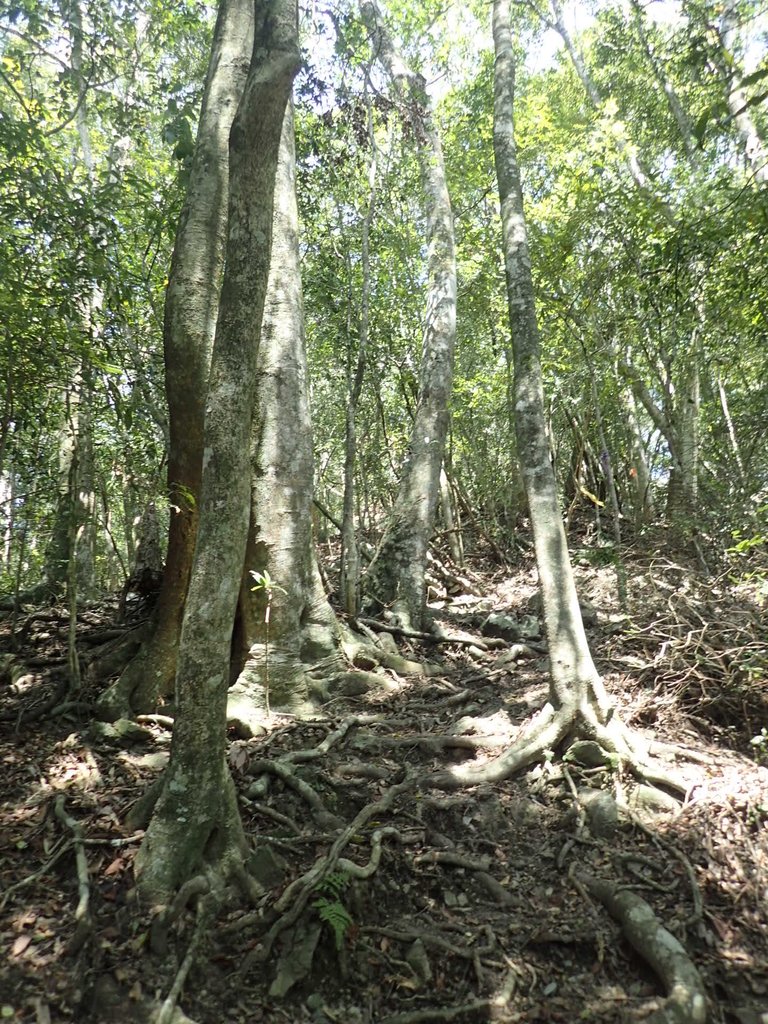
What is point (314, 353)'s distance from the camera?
15367 mm

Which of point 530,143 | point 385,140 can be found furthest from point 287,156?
point 530,143

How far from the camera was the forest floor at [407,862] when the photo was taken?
3150 millimetres

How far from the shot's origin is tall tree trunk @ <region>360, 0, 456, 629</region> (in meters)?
8.88

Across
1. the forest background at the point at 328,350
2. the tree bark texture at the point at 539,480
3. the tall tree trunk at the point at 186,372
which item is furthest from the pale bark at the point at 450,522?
the tall tree trunk at the point at 186,372

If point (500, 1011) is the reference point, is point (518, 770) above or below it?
above

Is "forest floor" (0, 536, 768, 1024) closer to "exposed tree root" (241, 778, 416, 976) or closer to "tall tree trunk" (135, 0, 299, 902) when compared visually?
"exposed tree root" (241, 778, 416, 976)

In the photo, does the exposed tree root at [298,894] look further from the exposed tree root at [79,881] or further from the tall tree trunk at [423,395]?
the tall tree trunk at [423,395]

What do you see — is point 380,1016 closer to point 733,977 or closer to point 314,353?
point 733,977

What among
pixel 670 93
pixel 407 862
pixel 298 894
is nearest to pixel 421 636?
pixel 407 862

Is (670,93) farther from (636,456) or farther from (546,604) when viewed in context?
(546,604)

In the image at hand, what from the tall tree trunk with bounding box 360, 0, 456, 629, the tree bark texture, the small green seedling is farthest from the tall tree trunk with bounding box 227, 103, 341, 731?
the tall tree trunk with bounding box 360, 0, 456, 629

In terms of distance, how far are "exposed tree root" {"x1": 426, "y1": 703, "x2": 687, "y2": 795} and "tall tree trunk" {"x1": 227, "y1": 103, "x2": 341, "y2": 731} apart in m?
1.59

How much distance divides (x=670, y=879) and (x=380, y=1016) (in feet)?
6.61

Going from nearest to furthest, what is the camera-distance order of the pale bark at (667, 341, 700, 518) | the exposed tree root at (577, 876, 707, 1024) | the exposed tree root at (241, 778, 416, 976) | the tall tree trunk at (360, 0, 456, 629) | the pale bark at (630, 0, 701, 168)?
the exposed tree root at (577, 876, 707, 1024) → the exposed tree root at (241, 778, 416, 976) → the tall tree trunk at (360, 0, 456, 629) → the pale bark at (667, 341, 700, 518) → the pale bark at (630, 0, 701, 168)
